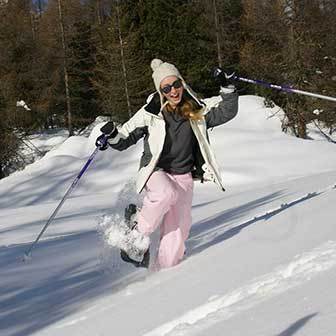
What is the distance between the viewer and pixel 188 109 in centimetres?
443

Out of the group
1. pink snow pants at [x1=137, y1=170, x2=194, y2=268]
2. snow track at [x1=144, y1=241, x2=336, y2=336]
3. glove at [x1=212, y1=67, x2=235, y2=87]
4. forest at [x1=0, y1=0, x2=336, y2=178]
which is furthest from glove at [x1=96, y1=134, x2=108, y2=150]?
forest at [x1=0, y1=0, x2=336, y2=178]

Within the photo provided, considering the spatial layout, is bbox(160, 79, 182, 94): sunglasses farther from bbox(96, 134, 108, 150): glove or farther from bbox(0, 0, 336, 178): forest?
bbox(0, 0, 336, 178): forest

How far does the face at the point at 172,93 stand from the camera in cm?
441

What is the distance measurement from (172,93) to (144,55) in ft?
78.0

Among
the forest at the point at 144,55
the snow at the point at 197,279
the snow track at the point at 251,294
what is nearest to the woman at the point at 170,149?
the snow at the point at 197,279

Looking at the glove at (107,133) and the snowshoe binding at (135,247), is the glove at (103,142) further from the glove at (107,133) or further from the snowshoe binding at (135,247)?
the snowshoe binding at (135,247)

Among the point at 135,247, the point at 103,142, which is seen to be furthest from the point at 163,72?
the point at 135,247

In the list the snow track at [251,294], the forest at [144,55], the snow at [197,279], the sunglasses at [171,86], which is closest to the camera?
the snow at [197,279]

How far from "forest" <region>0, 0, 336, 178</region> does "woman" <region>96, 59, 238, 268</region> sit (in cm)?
1233

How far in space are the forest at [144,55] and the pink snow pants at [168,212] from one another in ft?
40.9

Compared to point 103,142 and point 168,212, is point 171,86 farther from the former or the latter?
point 168,212

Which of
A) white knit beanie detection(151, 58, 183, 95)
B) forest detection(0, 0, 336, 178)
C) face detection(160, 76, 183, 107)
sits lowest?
forest detection(0, 0, 336, 178)

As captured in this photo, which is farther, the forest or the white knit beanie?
the forest

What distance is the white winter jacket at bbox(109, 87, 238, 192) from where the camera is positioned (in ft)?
14.3
